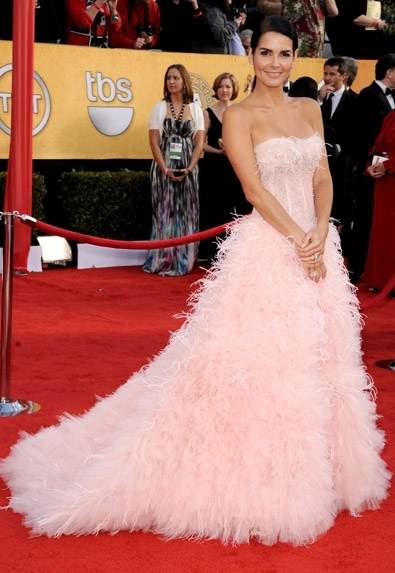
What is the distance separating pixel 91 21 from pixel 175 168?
1.83 meters

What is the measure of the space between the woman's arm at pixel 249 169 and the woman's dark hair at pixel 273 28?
25 cm

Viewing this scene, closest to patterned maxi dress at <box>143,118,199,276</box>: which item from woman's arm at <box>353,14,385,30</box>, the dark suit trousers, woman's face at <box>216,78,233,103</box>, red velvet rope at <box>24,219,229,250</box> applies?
woman's face at <box>216,78,233,103</box>

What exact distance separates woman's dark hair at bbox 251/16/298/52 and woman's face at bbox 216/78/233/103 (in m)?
5.96

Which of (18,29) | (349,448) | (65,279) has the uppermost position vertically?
(18,29)

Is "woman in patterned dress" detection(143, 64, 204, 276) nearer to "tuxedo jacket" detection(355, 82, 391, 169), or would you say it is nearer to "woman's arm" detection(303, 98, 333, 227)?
"tuxedo jacket" detection(355, 82, 391, 169)

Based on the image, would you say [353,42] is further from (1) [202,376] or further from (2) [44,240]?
(1) [202,376]

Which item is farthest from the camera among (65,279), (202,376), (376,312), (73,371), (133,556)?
(65,279)

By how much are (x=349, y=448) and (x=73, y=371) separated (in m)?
2.43

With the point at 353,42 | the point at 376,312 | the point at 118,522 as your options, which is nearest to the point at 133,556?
the point at 118,522

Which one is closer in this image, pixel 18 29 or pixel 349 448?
pixel 349 448

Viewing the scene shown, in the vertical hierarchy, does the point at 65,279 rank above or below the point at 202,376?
below

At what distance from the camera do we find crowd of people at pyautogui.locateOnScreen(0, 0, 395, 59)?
32.6 ft

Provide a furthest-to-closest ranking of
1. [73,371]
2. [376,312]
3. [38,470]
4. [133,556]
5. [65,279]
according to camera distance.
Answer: [65,279] < [376,312] < [73,371] < [38,470] < [133,556]

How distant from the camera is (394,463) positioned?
13.8ft
